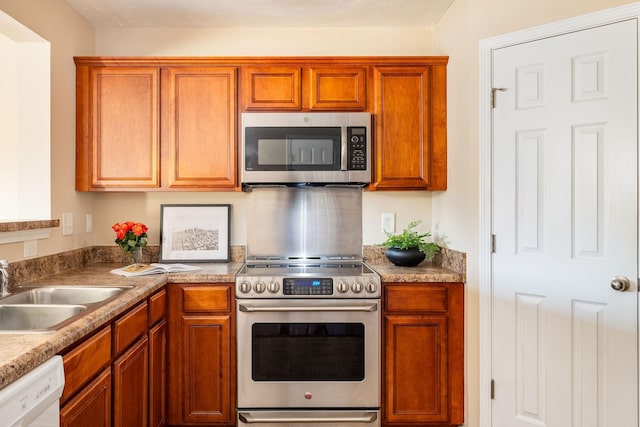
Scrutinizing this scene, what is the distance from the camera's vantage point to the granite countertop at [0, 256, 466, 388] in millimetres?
1068

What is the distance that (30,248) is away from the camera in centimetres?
206

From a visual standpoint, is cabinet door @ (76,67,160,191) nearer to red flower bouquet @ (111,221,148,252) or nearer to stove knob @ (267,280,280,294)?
red flower bouquet @ (111,221,148,252)

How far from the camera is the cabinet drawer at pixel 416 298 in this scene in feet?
7.36

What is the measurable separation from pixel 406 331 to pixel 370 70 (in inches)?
62.5

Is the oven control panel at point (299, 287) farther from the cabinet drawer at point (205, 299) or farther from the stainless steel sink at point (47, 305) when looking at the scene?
the stainless steel sink at point (47, 305)

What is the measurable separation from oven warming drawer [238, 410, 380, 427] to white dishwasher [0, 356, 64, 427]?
121 cm

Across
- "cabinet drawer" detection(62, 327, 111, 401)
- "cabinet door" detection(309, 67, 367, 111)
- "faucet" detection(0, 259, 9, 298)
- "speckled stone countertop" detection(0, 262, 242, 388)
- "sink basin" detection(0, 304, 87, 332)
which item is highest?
"cabinet door" detection(309, 67, 367, 111)

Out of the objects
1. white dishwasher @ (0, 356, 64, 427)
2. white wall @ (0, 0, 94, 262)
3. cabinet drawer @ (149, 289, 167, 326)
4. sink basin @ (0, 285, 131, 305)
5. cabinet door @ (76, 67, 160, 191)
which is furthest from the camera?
cabinet door @ (76, 67, 160, 191)

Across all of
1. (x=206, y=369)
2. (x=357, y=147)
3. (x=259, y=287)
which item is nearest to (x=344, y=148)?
(x=357, y=147)

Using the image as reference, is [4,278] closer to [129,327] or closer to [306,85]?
[129,327]

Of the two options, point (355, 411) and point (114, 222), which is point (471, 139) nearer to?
point (355, 411)

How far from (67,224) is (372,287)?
185 cm

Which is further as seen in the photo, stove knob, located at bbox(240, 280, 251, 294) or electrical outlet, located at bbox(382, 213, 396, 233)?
electrical outlet, located at bbox(382, 213, 396, 233)

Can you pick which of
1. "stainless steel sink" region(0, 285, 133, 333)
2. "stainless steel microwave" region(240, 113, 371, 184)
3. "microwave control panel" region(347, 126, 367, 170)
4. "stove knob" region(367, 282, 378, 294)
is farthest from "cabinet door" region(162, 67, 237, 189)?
"stove knob" region(367, 282, 378, 294)
